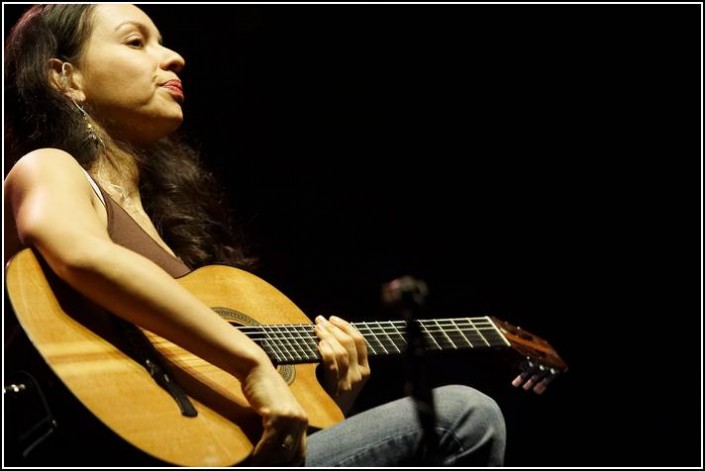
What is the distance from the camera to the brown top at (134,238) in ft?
6.05

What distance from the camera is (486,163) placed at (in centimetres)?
338

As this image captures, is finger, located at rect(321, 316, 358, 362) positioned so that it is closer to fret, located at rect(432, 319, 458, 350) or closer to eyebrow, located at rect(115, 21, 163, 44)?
fret, located at rect(432, 319, 458, 350)

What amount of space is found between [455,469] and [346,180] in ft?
6.21

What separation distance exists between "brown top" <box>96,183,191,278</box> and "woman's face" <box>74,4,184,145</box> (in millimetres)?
337

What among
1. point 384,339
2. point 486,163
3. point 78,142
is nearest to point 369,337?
point 384,339

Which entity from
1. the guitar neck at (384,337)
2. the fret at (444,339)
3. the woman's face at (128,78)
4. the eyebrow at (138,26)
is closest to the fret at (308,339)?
the guitar neck at (384,337)

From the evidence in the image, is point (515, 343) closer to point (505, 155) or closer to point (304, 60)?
point (505, 155)

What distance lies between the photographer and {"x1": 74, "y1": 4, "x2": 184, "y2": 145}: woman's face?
2.12 meters

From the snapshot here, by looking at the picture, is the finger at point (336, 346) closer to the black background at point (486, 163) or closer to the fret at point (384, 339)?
the fret at point (384, 339)

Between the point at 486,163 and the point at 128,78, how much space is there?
1.80m

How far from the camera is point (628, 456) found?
9.42 feet

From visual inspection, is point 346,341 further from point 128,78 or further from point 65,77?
point 65,77

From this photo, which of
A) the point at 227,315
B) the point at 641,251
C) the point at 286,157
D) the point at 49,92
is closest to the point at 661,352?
the point at 641,251

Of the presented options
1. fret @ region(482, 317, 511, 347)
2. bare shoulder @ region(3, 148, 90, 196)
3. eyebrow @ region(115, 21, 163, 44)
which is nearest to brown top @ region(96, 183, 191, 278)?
bare shoulder @ region(3, 148, 90, 196)
